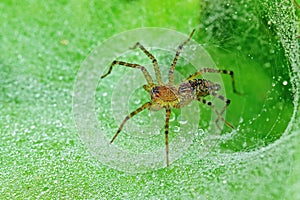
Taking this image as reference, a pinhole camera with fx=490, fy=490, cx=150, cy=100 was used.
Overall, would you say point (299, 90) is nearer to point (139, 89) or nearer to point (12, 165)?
point (139, 89)

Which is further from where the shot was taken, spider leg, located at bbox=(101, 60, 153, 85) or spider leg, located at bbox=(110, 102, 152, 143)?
spider leg, located at bbox=(101, 60, 153, 85)

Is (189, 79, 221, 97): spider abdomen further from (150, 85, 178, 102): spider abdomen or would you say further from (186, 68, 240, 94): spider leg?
(150, 85, 178, 102): spider abdomen

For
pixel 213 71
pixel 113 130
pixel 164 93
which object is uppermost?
pixel 213 71

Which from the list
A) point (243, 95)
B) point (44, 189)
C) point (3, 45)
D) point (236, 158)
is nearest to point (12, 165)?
point (44, 189)

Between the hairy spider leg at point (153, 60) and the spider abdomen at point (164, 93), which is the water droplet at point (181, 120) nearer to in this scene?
the spider abdomen at point (164, 93)

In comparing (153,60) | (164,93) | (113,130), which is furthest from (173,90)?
(113,130)

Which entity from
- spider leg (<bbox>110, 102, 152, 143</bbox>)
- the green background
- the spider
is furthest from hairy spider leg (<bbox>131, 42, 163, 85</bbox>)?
spider leg (<bbox>110, 102, 152, 143</bbox>)

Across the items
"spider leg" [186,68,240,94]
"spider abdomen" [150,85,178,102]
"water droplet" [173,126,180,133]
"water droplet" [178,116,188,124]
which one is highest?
"spider leg" [186,68,240,94]

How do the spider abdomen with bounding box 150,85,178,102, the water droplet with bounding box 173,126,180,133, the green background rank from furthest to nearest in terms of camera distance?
the spider abdomen with bounding box 150,85,178,102 → the water droplet with bounding box 173,126,180,133 → the green background

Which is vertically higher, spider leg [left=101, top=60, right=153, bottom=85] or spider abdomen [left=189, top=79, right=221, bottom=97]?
spider leg [left=101, top=60, right=153, bottom=85]

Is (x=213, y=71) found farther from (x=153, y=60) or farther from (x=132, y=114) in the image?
(x=132, y=114)
